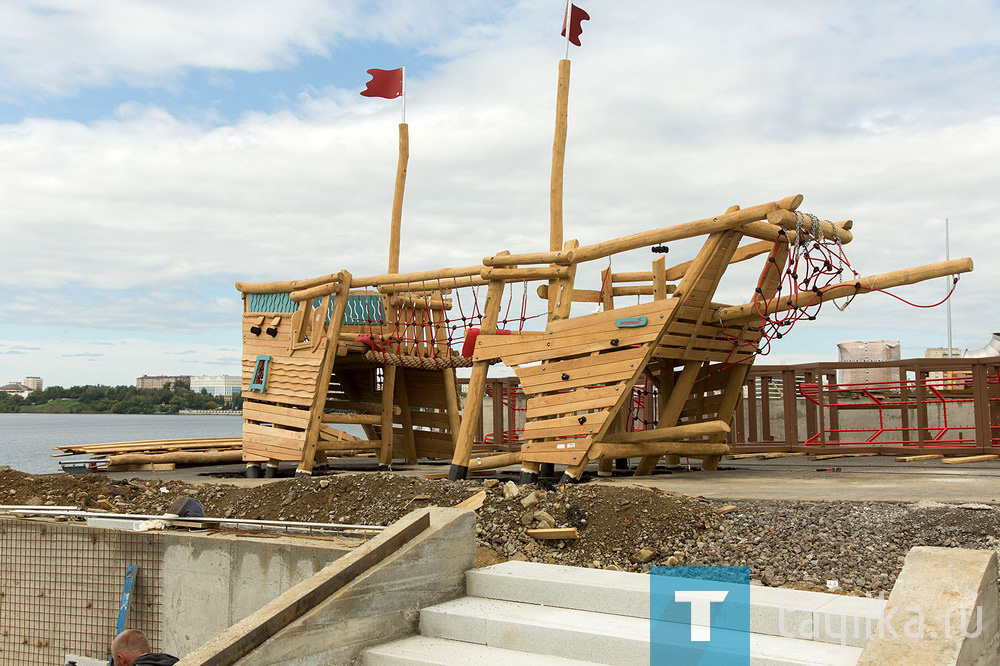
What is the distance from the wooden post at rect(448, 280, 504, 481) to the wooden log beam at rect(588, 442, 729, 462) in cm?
187

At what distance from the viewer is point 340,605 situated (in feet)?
16.8

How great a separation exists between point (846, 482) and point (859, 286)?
242 cm

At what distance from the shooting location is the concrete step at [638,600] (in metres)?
4.68

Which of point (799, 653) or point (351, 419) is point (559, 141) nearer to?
point (351, 419)

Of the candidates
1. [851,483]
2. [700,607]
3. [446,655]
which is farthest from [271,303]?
[700,607]

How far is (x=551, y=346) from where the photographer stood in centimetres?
1205

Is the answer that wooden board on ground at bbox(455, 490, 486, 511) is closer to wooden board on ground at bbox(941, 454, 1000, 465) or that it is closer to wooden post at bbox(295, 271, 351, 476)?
wooden post at bbox(295, 271, 351, 476)

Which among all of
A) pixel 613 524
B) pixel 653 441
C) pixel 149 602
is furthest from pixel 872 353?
pixel 149 602

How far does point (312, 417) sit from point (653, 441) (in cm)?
548

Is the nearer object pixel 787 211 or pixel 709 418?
pixel 787 211

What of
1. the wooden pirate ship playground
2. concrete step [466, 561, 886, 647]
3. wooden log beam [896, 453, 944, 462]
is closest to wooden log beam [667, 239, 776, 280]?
the wooden pirate ship playground

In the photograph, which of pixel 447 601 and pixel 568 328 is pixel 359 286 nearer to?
pixel 568 328

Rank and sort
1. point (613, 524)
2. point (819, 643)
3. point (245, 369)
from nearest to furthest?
1. point (819, 643)
2. point (613, 524)
3. point (245, 369)

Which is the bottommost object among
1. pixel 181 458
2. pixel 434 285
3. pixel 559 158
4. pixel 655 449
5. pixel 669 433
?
pixel 181 458
